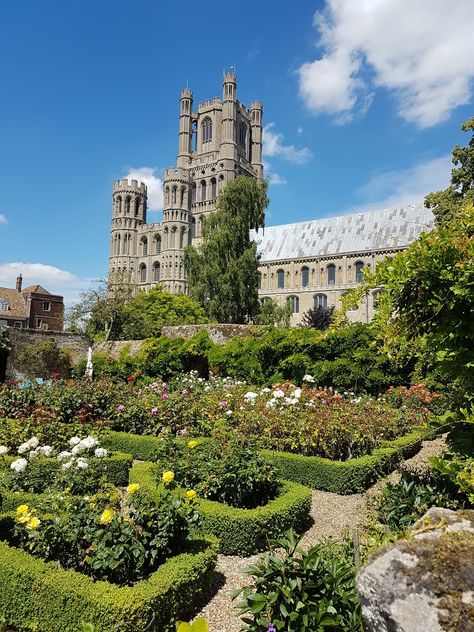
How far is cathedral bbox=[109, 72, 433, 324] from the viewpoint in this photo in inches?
1635

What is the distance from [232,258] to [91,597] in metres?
22.9

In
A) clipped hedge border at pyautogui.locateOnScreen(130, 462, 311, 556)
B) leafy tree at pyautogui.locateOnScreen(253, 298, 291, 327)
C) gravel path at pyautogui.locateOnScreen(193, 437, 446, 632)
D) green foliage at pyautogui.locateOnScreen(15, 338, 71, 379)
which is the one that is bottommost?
gravel path at pyautogui.locateOnScreen(193, 437, 446, 632)

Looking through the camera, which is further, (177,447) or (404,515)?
(177,447)

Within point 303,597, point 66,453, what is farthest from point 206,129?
point 303,597

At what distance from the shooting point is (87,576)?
3363mm

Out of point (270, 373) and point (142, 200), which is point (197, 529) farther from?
point (142, 200)

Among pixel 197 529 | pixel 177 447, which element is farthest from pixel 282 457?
pixel 197 529

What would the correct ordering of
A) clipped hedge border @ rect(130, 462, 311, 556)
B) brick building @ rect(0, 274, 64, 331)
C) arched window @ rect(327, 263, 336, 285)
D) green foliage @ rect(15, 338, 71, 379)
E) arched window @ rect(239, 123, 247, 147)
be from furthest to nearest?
arched window @ rect(239, 123, 247, 147)
arched window @ rect(327, 263, 336, 285)
brick building @ rect(0, 274, 64, 331)
green foliage @ rect(15, 338, 71, 379)
clipped hedge border @ rect(130, 462, 311, 556)

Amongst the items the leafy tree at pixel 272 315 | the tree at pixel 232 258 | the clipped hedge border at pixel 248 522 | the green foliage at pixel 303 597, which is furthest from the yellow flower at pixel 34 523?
the tree at pixel 232 258

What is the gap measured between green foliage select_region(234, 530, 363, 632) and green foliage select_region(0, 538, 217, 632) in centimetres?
85

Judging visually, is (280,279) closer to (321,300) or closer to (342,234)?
(321,300)

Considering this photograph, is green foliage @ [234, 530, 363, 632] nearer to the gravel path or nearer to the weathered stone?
the gravel path

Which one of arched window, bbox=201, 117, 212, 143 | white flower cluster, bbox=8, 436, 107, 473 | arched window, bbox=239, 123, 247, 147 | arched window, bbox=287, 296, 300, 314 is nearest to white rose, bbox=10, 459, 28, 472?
white flower cluster, bbox=8, 436, 107, 473

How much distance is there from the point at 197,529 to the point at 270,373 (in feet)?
32.0
